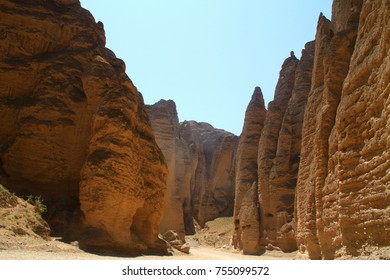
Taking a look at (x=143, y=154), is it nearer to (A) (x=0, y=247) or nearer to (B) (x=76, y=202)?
(B) (x=76, y=202)

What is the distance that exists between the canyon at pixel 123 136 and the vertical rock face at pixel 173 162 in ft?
73.6

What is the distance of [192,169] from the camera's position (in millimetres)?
58719

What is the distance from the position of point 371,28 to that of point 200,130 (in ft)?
214

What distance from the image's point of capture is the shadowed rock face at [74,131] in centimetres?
1709

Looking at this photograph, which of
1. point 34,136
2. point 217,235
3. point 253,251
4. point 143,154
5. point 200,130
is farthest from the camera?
point 200,130

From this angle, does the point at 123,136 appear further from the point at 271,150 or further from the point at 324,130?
the point at 271,150

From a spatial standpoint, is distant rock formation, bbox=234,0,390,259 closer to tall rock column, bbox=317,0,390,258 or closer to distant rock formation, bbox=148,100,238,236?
tall rock column, bbox=317,0,390,258

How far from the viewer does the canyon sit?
41.0 feet

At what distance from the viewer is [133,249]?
1792cm

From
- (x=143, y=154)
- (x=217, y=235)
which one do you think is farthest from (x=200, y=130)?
(x=143, y=154)

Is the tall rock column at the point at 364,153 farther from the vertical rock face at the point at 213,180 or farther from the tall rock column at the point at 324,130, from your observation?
the vertical rock face at the point at 213,180

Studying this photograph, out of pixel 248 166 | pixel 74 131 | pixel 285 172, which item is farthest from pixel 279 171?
pixel 74 131

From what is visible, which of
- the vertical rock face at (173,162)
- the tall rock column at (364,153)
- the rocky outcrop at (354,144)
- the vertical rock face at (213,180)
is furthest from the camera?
the vertical rock face at (213,180)

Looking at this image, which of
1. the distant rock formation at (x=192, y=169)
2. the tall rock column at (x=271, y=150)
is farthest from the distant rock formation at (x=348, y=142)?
the distant rock formation at (x=192, y=169)
